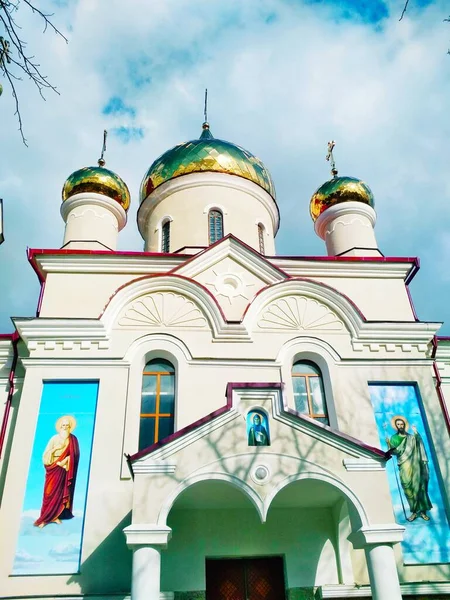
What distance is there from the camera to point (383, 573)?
20.3 feet

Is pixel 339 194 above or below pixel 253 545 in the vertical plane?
above

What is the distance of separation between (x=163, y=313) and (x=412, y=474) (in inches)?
187

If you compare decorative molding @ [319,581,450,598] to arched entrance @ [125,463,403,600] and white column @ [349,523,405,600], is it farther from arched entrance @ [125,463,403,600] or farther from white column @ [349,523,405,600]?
white column @ [349,523,405,600]

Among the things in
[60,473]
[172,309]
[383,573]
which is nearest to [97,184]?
[172,309]

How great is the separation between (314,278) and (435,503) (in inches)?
176

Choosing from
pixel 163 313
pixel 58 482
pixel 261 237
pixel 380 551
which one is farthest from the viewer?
pixel 261 237

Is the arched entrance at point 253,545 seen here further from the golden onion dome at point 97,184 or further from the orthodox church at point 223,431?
the golden onion dome at point 97,184

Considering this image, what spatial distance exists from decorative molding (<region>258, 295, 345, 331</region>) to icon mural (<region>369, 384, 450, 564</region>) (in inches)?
53.3

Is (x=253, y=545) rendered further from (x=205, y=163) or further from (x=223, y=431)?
(x=205, y=163)

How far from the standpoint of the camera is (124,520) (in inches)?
296

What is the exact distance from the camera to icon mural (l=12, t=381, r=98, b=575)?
7305 mm

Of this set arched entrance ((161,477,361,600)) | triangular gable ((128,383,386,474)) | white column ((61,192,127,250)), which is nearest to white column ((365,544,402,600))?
triangular gable ((128,383,386,474))

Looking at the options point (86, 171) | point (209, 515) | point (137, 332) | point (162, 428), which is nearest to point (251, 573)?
point (209, 515)

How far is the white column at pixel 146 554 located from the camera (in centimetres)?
596
